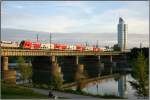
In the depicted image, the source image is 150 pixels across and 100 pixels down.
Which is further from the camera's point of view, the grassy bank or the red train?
the red train

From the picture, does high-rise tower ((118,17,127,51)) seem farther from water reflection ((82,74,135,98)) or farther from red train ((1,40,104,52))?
water reflection ((82,74,135,98))

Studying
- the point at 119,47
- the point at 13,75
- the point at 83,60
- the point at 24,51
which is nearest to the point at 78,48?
the point at 83,60

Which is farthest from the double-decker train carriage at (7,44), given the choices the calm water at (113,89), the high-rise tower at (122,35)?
the high-rise tower at (122,35)

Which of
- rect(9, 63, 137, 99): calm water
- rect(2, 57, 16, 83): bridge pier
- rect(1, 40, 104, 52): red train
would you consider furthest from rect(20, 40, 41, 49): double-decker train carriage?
rect(9, 63, 137, 99): calm water

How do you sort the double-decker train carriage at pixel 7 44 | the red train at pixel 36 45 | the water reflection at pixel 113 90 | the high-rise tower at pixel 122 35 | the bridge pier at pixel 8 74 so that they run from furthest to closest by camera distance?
the high-rise tower at pixel 122 35
the red train at pixel 36 45
the double-decker train carriage at pixel 7 44
the bridge pier at pixel 8 74
the water reflection at pixel 113 90

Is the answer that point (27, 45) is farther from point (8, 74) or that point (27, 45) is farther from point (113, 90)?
point (113, 90)

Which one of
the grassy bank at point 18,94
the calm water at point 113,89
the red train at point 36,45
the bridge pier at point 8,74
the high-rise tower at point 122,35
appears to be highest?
the high-rise tower at point 122,35

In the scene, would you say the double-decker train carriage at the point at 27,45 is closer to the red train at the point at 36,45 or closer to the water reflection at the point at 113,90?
the red train at the point at 36,45

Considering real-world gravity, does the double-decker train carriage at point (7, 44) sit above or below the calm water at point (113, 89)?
above

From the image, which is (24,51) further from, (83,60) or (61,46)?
(83,60)

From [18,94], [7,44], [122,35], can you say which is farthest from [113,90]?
[122,35]

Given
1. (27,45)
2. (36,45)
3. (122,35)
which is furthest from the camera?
(122,35)

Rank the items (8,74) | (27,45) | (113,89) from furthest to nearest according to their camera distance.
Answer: (27,45)
(8,74)
(113,89)

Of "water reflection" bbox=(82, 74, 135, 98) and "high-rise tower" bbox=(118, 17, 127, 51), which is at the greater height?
"high-rise tower" bbox=(118, 17, 127, 51)
